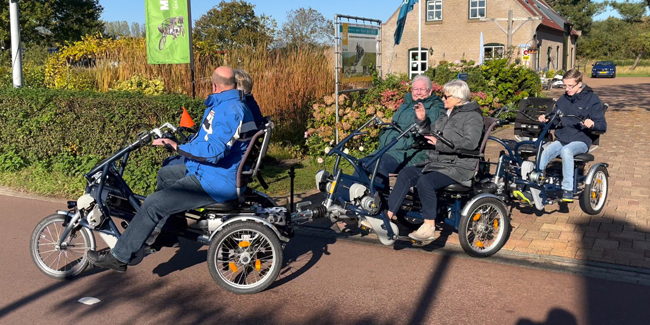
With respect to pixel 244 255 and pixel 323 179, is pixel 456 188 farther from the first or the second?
pixel 244 255

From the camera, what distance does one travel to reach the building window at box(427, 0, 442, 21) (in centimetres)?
4012

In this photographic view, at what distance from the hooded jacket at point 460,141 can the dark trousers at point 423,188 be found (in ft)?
0.39

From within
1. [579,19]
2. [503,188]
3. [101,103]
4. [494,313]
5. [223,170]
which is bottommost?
[494,313]

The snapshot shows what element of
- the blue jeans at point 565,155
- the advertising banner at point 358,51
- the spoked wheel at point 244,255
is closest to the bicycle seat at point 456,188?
the spoked wheel at point 244,255

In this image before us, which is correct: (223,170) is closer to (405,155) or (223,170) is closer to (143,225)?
(143,225)

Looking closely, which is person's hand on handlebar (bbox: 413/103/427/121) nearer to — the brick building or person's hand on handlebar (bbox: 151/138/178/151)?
person's hand on handlebar (bbox: 151/138/178/151)

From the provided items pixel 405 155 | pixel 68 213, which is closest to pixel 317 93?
pixel 405 155

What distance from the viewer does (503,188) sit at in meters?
6.54

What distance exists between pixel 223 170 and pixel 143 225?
0.73m

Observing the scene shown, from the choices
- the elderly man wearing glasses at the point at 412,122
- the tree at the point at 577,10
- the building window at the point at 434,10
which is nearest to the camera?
the elderly man wearing glasses at the point at 412,122

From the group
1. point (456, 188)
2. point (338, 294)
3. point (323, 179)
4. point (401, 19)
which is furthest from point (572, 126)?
point (401, 19)

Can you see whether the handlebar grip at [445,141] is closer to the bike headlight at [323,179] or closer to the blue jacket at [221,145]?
the bike headlight at [323,179]

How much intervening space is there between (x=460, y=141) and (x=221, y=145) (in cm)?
222

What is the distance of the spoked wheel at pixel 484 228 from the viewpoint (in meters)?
5.58
